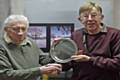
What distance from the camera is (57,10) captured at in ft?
13.6

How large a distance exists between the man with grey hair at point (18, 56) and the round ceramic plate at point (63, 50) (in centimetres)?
11

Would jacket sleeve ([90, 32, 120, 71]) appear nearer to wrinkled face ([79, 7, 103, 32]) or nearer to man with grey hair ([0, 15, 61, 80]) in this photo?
wrinkled face ([79, 7, 103, 32])

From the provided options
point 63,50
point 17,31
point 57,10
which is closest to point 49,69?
point 63,50

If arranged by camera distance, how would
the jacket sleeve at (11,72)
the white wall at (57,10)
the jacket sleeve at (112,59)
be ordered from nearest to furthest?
the jacket sleeve at (11,72)
the jacket sleeve at (112,59)
the white wall at (57,10)

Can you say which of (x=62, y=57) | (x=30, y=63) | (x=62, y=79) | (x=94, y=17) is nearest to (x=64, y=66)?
(x=62, y=57)

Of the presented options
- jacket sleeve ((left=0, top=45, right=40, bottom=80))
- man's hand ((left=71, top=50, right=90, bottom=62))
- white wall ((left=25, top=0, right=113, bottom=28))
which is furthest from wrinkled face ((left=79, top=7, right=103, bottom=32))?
white wall ((left=25, top=0, right=113, bottom=28))

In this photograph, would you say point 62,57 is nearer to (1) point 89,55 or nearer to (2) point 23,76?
(1) point 89,55

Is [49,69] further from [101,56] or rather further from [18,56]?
[101,56]

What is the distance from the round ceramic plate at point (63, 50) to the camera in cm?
218

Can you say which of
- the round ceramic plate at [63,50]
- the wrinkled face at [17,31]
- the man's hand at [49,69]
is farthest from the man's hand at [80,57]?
the wrinkled face at [17,31]

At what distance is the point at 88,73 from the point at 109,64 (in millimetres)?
180

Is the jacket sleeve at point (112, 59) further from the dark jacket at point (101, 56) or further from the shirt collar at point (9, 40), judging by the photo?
the shirt collar at point (9, 40)

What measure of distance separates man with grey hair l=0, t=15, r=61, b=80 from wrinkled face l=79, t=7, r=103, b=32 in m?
0.37

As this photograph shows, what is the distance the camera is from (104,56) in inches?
85.7
